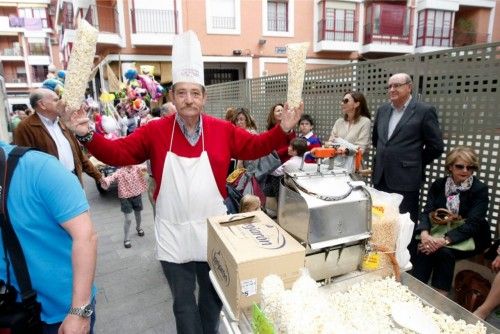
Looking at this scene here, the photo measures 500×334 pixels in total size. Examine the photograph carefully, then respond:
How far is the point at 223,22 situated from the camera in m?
13.3

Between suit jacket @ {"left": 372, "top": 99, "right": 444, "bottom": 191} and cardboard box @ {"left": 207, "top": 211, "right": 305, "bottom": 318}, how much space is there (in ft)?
6.01

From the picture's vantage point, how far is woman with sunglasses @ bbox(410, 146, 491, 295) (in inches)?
85.2

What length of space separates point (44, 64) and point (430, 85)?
3260cm

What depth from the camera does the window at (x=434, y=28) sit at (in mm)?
15297

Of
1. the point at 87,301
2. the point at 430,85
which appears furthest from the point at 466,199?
the point at 87,301

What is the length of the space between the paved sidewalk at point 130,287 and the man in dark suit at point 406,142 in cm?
218

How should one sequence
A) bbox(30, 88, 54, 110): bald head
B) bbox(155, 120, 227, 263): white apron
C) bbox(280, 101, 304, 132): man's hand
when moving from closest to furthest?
bbox(280, 101, 304, 132): man's hand < bbox(155, 120, 227, 263): white apron < bbox(30, 88, 54, 110): bald head

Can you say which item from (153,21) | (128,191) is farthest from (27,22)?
(128,191)

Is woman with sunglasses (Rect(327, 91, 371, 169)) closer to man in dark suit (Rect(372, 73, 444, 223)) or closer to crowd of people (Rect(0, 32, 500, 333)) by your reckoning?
crowd of people (Rect(0, 32, 500, 333))

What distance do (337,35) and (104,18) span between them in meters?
10.5

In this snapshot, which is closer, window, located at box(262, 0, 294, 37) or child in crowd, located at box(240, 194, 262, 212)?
child in crowd, located at box(240, 194, 262, 212)

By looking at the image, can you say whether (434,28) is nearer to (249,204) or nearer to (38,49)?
(249,204)

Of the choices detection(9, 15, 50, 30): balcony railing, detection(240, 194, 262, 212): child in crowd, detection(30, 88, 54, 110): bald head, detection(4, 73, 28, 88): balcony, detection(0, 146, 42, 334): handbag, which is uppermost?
detection(9, 15, 50, 30): balcony railing

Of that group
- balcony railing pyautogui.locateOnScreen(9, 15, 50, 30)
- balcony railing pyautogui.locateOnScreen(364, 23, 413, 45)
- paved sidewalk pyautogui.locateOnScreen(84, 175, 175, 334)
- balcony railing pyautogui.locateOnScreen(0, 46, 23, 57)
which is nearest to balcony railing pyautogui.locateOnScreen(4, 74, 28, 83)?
balcony railing pyautogui.locateOnScreen(0, 46, 23, 57)
